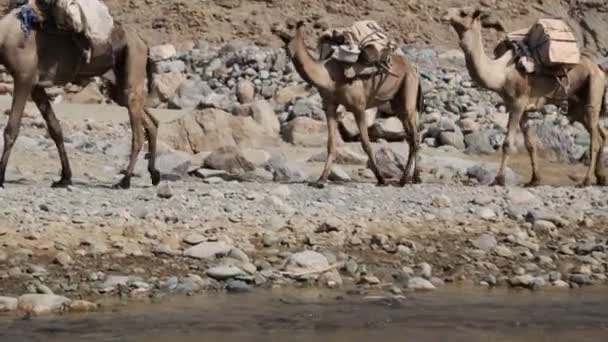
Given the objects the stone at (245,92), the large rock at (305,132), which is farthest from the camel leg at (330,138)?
the stone at (245,92)

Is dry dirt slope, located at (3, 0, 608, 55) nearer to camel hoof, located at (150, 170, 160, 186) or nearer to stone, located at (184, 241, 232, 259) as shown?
camel hoof, located at (150, 170, 160, 186)

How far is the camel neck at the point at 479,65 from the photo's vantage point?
1828 centimetres

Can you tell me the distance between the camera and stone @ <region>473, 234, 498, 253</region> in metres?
14.0

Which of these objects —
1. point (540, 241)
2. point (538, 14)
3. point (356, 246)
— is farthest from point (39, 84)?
point (538, 14)

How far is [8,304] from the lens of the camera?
10828mm

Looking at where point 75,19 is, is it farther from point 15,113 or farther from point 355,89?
point 355,89

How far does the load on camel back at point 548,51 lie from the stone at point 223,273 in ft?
23.6

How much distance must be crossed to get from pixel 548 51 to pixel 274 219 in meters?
5.50

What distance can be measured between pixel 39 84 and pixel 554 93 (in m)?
6.97

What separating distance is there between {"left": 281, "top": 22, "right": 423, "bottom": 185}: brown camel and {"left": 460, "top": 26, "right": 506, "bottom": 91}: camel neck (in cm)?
75

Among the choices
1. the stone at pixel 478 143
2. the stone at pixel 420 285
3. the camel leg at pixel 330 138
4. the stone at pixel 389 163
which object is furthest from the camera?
the stone at pixel 478 143

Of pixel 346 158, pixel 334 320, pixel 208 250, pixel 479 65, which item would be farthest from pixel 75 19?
pixel 346 158

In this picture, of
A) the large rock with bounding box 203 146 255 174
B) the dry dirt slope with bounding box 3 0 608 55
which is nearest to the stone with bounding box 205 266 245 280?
the large rock with bounding box 203 146 255 174

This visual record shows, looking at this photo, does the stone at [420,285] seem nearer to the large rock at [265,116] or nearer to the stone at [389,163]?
the stone at [389,163]
